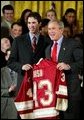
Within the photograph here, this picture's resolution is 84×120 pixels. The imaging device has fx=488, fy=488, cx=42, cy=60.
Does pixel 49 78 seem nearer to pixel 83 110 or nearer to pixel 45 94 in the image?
pixel 45 94

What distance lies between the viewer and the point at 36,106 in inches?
211

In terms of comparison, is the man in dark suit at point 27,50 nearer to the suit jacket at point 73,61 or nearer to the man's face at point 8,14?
the suit jacket at point 73,61

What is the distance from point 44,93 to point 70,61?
0.45 meters

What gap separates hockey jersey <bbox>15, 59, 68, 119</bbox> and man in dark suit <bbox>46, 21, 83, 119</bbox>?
3.3 inches

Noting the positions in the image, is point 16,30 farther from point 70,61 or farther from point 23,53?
point 70,61

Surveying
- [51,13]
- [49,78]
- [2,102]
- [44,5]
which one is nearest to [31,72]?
[49,78]

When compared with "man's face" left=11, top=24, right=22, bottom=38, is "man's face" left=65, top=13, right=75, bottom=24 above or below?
above

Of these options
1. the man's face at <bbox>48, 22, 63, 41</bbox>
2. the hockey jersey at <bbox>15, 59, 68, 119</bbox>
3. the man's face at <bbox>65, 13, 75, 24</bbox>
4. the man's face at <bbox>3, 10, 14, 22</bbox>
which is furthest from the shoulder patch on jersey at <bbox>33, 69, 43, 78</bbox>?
the man's face at <bbox>65, 13, 75, 24</bbox>

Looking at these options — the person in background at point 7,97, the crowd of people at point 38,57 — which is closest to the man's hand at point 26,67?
the crowd of people at point 38,57

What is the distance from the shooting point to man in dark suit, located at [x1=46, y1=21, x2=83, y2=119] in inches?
206

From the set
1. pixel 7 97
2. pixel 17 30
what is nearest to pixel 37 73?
pixel 7 97

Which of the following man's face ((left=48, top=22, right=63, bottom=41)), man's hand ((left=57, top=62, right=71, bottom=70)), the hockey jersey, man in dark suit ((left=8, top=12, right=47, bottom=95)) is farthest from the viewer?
man in dark suit ((left=8, top=12, right=47, bottom=95))

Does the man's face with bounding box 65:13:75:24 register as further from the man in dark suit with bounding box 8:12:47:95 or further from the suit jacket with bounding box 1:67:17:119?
the man in dark suit with bounding box 8:12:47:95

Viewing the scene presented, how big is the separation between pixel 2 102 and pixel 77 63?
1458 mm
